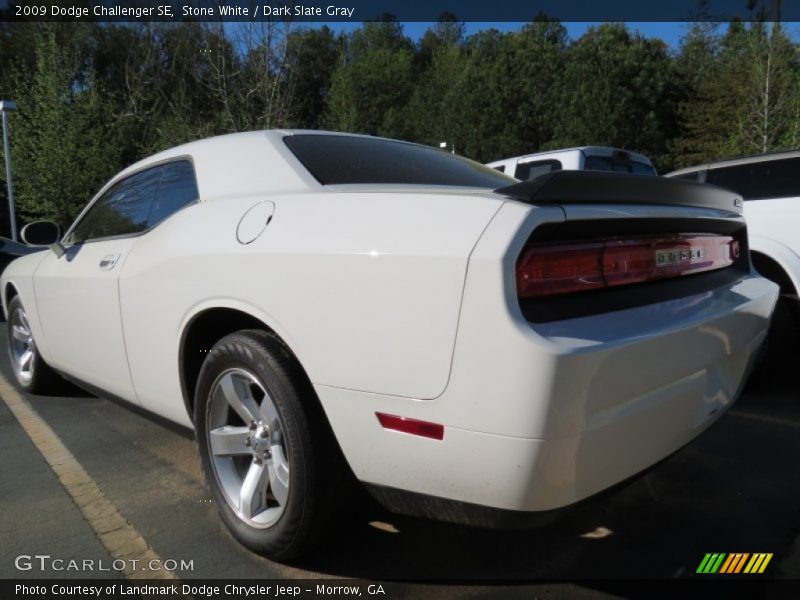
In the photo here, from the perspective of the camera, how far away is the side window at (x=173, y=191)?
254 centimetres

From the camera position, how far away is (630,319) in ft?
5.28

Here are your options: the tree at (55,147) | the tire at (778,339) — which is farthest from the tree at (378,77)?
the tire at (778,339)

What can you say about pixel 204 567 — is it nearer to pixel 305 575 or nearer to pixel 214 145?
pixel 305 575

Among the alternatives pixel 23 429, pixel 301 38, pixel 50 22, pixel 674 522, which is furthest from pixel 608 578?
pixel 50 22

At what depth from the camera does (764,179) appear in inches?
169

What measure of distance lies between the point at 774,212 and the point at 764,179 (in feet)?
1.13

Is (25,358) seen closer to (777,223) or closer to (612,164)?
(777,223)

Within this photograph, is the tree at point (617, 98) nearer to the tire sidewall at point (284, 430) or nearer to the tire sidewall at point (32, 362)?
the tire sidewall at point (32, 362)

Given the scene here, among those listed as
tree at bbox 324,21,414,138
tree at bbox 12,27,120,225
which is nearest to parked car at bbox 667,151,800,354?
tree at bbox 12,27,120,225

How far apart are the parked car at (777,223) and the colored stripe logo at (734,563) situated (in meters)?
2.31

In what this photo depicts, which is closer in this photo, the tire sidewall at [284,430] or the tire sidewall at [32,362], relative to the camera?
the tire sidewall at [284,430]

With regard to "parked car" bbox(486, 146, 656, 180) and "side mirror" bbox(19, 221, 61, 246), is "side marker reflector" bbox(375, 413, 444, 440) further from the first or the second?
"parked car" bbox(486, 146, 656, 180)

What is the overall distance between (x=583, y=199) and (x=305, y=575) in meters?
1.47

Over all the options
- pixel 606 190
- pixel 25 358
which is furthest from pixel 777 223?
pixel 25 358
